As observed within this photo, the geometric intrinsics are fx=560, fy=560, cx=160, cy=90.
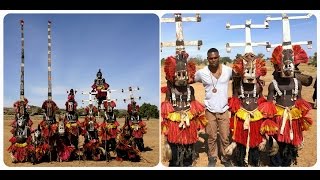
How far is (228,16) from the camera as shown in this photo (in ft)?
18.6

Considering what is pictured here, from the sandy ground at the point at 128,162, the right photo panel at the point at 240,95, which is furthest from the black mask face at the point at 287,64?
the sandy ground at the point at 128,162

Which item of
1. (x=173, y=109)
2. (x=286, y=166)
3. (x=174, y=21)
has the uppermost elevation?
(x=174, y=21)

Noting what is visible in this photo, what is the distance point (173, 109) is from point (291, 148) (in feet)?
4.26

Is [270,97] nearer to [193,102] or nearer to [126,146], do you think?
[193,102]

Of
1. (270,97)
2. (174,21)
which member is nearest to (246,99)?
(270,97)

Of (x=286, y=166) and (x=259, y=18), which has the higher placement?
(x=259, y=18)

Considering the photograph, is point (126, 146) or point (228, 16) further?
point (126, 146)

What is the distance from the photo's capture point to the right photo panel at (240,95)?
18.6 ft

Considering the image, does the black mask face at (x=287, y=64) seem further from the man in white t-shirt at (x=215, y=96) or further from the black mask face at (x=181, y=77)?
the black mask face at (x=181, y=77)

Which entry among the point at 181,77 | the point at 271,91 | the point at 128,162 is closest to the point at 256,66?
the point at 271,91

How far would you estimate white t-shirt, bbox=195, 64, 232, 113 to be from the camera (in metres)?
5.79

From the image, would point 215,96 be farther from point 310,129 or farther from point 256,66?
point 310,129

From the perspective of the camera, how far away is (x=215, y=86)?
5.79 meters

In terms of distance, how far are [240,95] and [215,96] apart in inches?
10.2
